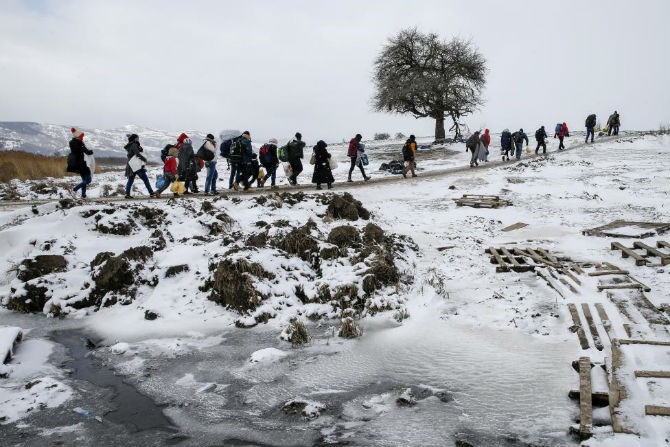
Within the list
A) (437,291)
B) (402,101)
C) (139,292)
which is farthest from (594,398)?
(402,101)

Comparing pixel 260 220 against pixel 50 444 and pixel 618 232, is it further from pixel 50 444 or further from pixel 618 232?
pixel 618 232

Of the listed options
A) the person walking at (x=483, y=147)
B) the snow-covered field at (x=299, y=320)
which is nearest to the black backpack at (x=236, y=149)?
the snow-covered field at (x=299, y=320)

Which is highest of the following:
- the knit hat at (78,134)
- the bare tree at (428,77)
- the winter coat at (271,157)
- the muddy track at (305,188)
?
the bare tree at (428,77)

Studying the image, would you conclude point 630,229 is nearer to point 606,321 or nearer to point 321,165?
point 606,321

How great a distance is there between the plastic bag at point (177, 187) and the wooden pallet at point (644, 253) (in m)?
11.1

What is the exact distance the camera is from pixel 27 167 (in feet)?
65.4

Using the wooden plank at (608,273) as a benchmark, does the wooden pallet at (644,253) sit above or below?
above

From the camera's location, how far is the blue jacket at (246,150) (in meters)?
13.0

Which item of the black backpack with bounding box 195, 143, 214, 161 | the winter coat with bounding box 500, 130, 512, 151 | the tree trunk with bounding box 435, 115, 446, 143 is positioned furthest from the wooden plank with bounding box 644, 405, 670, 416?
the tree trunk with bounding box 435, 115, 446, 143

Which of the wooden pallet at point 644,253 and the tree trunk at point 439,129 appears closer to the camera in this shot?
the wooden pallet at point 644,253

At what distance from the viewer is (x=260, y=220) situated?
955 cm

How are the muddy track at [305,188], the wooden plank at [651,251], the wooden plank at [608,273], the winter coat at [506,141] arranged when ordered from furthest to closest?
the winter coat at [506,141] < the muddy track at [305,188] < the wooden plank at [651,251] < the wooden plank at [608,273]

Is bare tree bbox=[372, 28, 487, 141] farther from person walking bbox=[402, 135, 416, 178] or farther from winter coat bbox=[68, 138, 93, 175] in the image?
winter coat bbox=[68, 138, 93, 175]

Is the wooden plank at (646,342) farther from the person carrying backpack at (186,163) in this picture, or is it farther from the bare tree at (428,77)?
the bare tree at (428,77)
